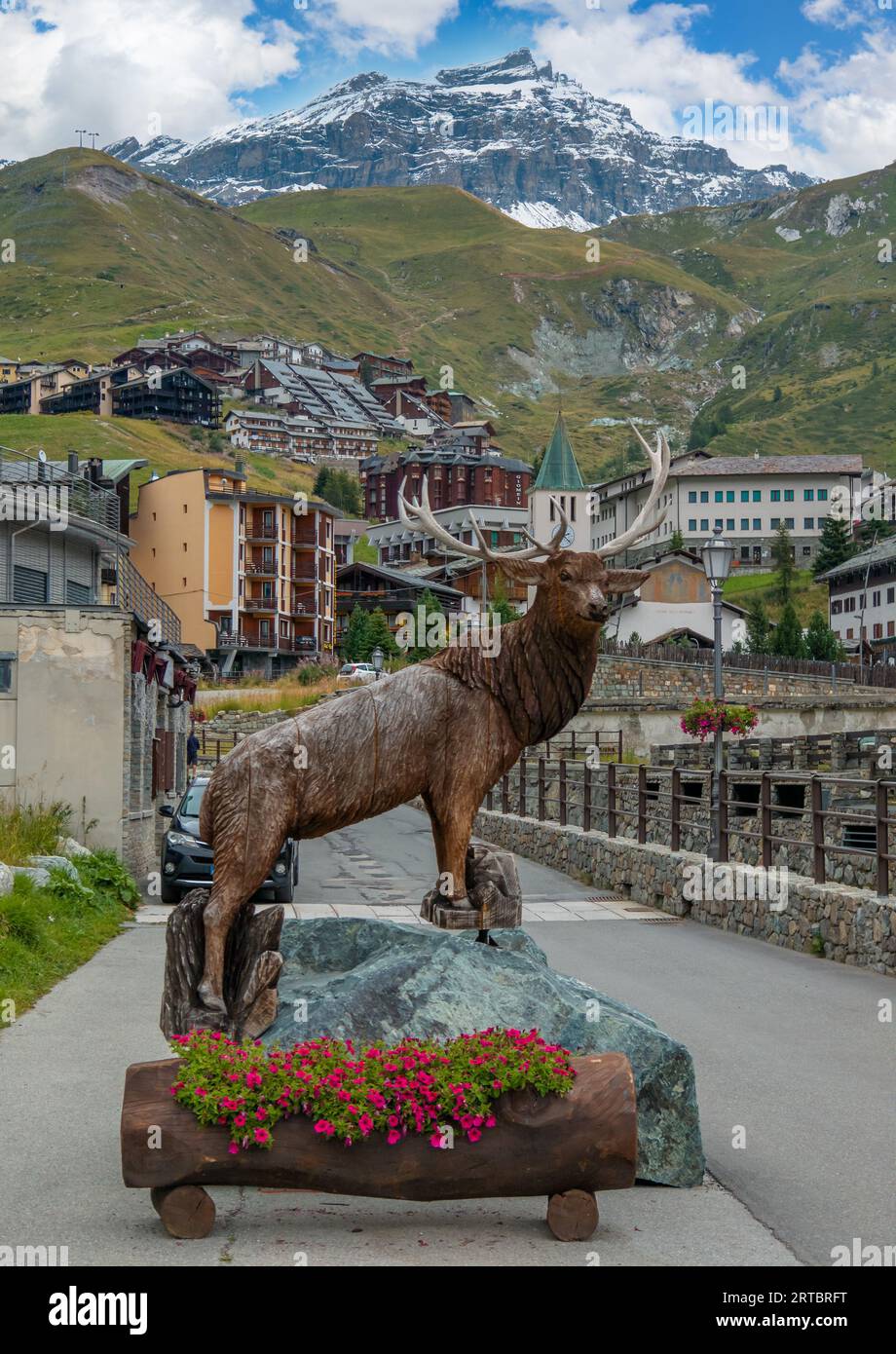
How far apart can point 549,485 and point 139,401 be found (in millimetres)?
51564

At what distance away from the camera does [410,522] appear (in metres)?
7.54

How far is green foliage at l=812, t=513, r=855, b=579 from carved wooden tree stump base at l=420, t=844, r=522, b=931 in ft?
303

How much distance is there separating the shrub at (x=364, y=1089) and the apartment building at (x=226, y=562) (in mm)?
69946

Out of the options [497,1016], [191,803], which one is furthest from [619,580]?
[191,803]

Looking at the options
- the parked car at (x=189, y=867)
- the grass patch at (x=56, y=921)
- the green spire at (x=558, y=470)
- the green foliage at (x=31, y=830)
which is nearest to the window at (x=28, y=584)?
the green foliage at (x=31, y=830)

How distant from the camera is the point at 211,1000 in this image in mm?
6547

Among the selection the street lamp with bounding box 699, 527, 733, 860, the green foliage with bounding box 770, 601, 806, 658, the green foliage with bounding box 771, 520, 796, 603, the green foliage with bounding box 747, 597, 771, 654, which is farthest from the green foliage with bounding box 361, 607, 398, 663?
the street lamp with bounding box 699, 527, 733, 860

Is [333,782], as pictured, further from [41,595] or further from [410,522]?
[41,595]

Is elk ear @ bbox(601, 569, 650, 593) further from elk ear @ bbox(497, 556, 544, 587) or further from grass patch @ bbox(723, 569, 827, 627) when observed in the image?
grass patch @ bbox(723, 569, 827, 627)

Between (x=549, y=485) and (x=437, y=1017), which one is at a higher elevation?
(x=549, y=485)

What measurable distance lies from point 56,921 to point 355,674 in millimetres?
51700

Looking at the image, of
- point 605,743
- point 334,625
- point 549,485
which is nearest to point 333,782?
point 605,743

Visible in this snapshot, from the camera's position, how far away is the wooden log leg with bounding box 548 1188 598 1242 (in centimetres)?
561

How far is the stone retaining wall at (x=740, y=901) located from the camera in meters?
12.8
